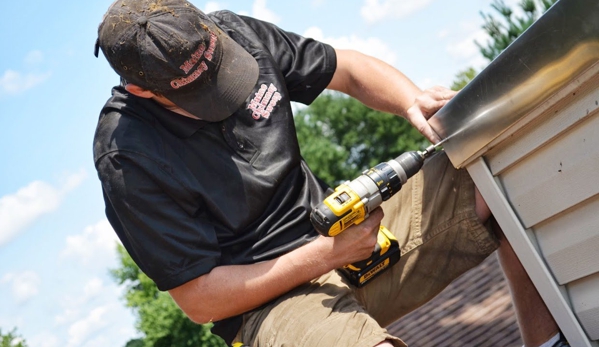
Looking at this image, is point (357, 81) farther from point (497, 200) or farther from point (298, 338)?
point (298, 338)

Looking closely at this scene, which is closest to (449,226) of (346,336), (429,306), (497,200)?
(497,200)

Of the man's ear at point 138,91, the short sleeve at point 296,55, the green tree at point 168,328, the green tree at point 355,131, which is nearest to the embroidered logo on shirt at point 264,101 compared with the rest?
the short sleeve at point 296,55

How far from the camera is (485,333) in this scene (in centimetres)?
366

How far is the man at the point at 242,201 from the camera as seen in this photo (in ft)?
7.44

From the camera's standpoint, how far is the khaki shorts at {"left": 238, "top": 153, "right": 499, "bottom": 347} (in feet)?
7.45

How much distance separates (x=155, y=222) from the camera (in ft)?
7.41

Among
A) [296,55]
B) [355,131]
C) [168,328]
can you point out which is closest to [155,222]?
[296,55]

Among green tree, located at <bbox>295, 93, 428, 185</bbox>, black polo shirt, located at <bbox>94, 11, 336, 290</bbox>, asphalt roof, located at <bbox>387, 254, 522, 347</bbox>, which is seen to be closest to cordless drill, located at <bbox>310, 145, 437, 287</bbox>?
black polo shirt, located at <bbox>94, 11, 336, 290</bbox>

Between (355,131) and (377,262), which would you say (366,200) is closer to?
(377,262)

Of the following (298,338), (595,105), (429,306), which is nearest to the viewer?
(595,105)

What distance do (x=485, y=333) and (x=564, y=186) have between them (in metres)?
1.98

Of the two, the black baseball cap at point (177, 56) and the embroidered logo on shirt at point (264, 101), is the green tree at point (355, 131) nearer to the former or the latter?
the embroidered logo on shirt at point (264, 101)

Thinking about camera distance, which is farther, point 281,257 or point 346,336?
point 281,257

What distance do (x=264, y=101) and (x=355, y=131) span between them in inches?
190
